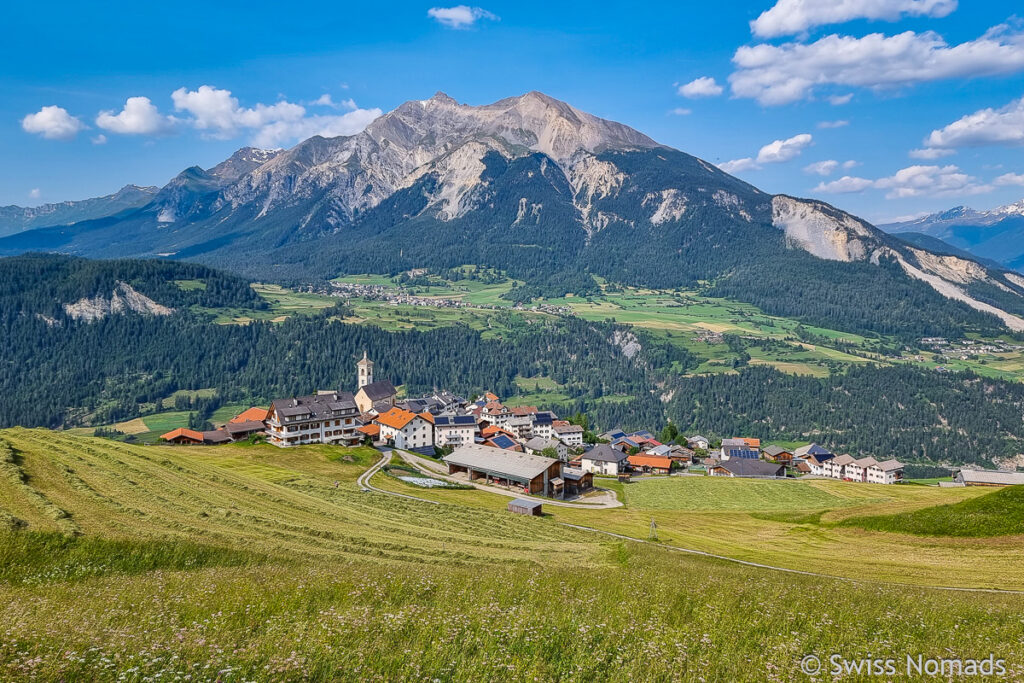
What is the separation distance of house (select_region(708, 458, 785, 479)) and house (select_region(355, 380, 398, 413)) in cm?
8000

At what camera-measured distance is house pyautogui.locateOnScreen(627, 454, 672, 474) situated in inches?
4578

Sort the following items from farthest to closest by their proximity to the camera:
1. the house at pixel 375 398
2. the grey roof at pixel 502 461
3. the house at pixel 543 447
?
the house at pixel 375 398, the house at pixel 543 447, the grey roof at pixel 502 461

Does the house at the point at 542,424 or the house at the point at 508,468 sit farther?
the house at the point at 542,424

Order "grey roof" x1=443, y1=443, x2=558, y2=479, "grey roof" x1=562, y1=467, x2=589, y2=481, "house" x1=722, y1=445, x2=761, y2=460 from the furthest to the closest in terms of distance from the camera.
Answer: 1. "house" x1=722, y1=445, x2=761, y2=460
2. "grey roof" x1=562, y1=467, x2=589, y2=481
3. "grey roof" x1=443, y1=443, x2=558, y2=479

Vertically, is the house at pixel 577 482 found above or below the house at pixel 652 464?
above

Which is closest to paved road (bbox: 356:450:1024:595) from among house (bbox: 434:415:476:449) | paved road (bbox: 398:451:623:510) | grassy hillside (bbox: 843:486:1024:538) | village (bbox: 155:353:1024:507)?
paved road (bbox: 398:451:623:510)

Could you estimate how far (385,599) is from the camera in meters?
16.6

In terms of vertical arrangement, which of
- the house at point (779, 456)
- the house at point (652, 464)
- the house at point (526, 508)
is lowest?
the house at point (779, 456)

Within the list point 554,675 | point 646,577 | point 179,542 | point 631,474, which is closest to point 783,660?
point 554,675

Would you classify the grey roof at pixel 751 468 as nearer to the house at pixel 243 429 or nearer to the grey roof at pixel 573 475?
the grey roof at pixel 573 475

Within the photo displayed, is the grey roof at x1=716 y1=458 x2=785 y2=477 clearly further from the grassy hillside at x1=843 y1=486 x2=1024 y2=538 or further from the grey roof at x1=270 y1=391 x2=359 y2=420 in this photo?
the grey roof at x1=270 y1=391 x2=359 y2=420

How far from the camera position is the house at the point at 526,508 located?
197 ft

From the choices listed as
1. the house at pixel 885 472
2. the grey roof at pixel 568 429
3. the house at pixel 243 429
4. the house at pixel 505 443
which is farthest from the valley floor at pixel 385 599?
the grey roof at pixel 568 429

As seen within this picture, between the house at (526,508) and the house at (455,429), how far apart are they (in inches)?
2558
